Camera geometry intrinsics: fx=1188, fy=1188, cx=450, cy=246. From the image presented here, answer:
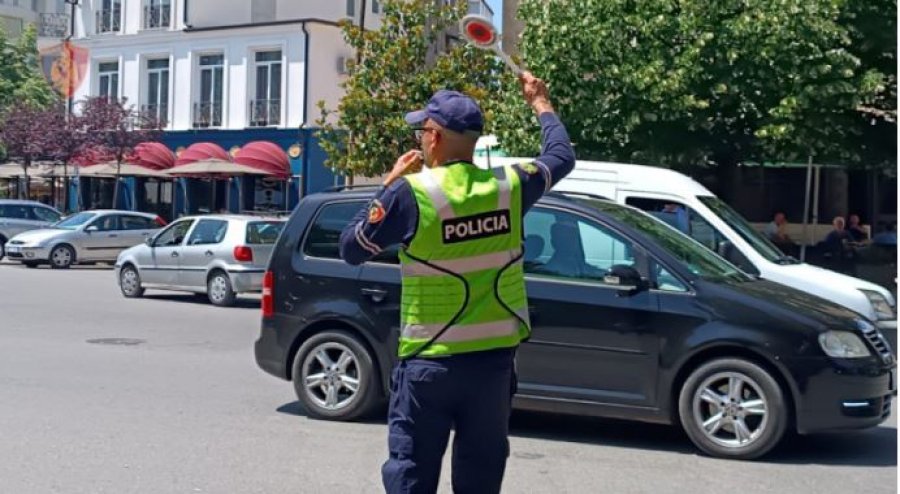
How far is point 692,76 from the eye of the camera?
18281mm

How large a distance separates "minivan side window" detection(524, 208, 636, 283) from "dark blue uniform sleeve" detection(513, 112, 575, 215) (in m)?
3.57

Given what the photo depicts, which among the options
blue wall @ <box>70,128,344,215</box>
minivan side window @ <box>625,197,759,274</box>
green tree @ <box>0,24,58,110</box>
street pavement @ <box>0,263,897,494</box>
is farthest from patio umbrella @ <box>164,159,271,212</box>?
minivan side window @ <box>625,197,759,274</box>

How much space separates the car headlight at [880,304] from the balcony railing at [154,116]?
29734 millimetres

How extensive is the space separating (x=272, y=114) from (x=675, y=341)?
32223 mm

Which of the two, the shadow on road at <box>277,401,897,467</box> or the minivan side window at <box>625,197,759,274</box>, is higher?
the minivan side window at <box>625,197,759,274</box>

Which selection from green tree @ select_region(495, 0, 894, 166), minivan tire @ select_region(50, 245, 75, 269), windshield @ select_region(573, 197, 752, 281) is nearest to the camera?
windshield @ select_region(573, 197, 752, 281)

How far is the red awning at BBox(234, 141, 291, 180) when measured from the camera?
120ft

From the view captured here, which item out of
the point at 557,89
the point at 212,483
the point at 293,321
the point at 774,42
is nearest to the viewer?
the point at 212,483

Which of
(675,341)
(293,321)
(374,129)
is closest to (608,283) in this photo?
(675,341)

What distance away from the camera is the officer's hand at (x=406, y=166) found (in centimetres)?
419

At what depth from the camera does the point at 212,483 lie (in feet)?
22.5

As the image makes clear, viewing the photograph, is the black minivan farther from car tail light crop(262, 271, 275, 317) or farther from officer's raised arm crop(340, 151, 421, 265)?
officer's raised arm crop(340, 151, 421, 265)

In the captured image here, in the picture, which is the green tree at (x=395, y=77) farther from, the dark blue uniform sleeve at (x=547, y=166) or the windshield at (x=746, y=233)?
the dark blue uniform sleeve at (x=547, y=166)

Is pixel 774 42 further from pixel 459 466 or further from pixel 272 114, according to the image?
pixel 272 114
